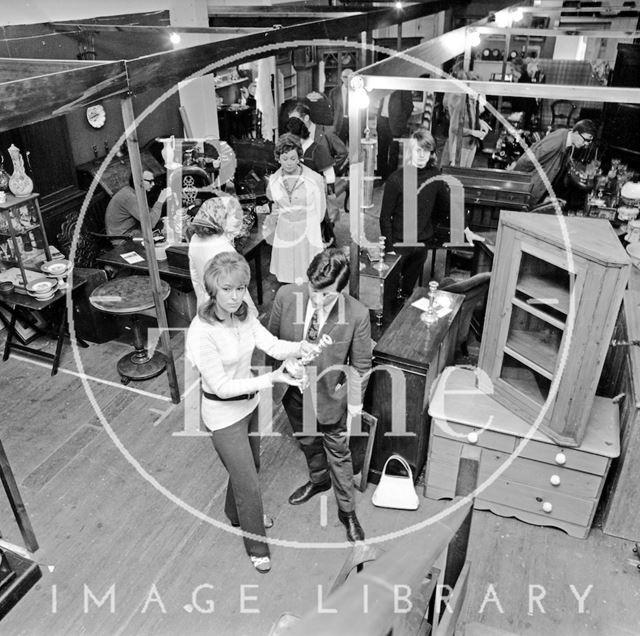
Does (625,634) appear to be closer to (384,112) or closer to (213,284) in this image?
(213,284)

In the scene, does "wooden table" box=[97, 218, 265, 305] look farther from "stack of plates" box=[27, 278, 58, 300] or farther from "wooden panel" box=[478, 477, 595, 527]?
"wooden panel" box=[478, 477, 595, 527]

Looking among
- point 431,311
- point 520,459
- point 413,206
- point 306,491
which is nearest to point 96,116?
point 413,206

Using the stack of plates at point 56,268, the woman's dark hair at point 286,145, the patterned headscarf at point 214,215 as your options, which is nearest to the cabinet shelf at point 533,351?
the patterned headscarf at point 214,215

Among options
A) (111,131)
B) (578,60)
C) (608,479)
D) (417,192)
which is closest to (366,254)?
(417,192)

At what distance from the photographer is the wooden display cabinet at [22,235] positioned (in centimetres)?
485

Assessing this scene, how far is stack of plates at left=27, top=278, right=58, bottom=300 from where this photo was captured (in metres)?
4.90

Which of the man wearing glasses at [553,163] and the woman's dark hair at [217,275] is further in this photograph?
the man wearing glasses at [553,163]

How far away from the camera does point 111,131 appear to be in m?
6.86

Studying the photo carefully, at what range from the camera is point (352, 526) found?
138 inches

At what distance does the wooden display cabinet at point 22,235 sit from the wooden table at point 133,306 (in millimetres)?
738

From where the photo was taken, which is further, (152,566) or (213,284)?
(152,566)

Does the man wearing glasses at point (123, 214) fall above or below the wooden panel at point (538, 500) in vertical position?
above

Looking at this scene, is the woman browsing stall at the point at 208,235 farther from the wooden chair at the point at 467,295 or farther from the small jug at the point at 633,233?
the small jug at the point at 633,233

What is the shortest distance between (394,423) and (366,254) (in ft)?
5.88
